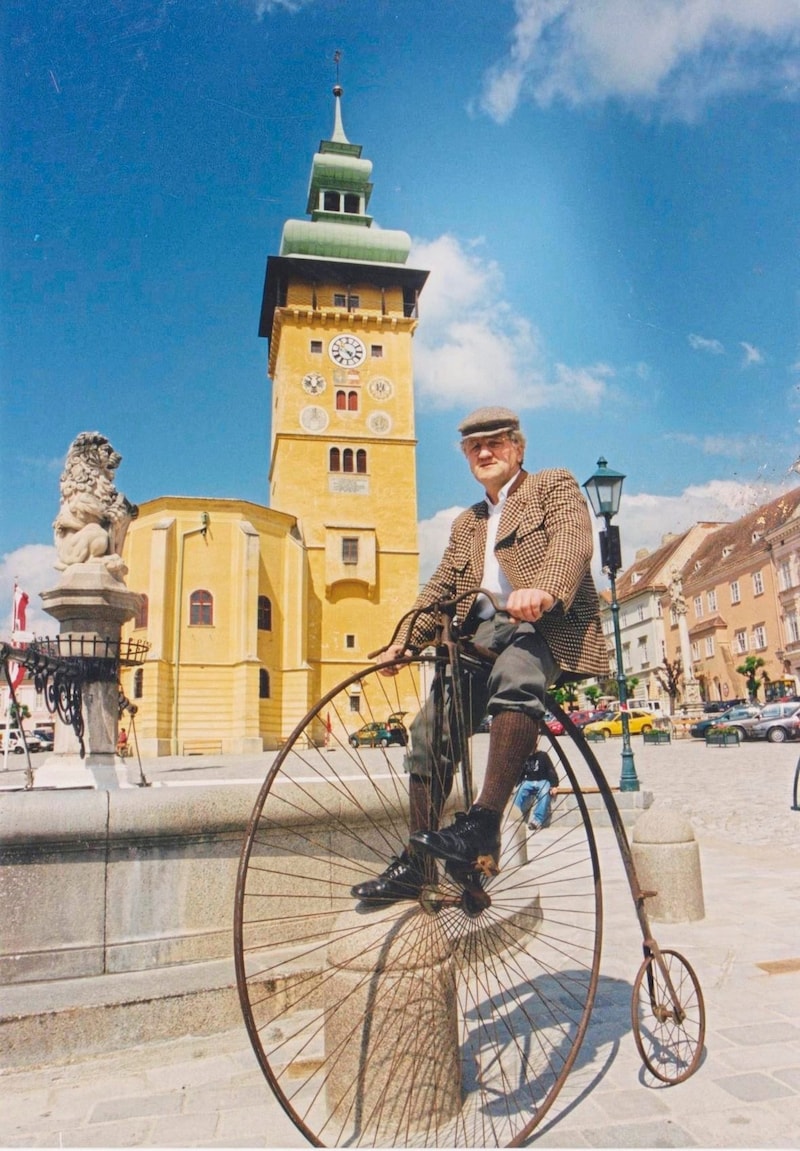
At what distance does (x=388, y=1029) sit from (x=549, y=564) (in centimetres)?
174

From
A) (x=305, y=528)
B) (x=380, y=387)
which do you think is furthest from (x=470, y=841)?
(x=380, y=387)

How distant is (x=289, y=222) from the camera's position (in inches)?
2259

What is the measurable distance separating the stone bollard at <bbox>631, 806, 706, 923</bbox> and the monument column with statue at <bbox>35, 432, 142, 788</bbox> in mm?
4724

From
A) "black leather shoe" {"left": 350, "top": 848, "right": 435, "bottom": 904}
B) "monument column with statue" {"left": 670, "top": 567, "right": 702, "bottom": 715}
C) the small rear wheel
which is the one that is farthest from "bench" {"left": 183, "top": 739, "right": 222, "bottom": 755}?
"black leather shoe" {"left": 350, "top": 848, "right": 435, "bottom": 904}

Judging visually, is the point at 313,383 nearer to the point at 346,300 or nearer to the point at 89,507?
the point at 346,300

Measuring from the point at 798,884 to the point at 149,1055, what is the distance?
→ 6504 millimetres

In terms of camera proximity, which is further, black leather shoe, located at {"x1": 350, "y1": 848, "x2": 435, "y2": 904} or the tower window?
the tower window

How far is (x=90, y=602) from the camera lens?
24.9 feet

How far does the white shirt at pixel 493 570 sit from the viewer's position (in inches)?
132

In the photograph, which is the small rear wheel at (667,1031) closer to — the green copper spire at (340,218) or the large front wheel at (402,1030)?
the large front wheel at (402,1030)

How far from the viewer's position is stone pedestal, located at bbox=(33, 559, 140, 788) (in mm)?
7418

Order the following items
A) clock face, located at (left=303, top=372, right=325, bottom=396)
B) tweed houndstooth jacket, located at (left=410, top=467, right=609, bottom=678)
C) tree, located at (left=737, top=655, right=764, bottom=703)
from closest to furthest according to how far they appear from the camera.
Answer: tweed houndstooth jacket, located at (left=410, top=467, right=609, bottom=678)
clock face, located at (left=303, top=372, right=325, bottom=396)
tree, located at (left=737, top=655, right=764, bottom=703)

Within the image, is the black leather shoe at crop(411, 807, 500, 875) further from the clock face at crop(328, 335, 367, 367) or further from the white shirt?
the clock face at crop(328, 335, 367, 367)

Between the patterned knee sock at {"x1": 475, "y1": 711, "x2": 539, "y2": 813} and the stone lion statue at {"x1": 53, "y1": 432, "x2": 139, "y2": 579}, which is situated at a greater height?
the stone lion statue at {"x1": 53, "y1": 432, "x2": 139, "y2": 579}
